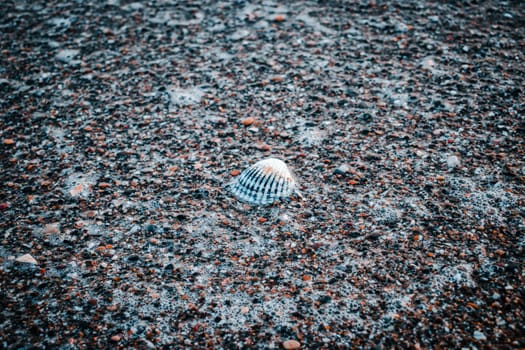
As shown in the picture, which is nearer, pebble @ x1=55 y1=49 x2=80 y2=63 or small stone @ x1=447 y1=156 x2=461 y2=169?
small stone @ x1=447 y1=156 x2=461 y2=169

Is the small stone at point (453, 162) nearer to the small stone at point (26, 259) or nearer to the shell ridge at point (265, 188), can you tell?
the shell ridge at point (265, 188)

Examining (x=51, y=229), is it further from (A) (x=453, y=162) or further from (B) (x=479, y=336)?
(A) (x=453, y=162)

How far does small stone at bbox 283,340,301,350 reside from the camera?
1.95m

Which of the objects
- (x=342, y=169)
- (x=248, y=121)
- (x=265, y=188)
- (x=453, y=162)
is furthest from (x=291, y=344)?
(x=248, y=121)

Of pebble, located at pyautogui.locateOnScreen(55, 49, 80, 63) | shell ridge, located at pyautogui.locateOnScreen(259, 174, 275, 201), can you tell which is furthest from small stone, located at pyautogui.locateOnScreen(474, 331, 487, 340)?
pebble, located at pyautogui.locateOnScreen(55, 49, 80, 63)

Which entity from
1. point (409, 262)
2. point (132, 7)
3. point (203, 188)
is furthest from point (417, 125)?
point (132, 7)

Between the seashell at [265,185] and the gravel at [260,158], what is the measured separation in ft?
0.22

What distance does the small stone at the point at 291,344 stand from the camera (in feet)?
6.38

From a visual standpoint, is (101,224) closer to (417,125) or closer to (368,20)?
(417,125)

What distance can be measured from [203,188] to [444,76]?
2250 millimetres

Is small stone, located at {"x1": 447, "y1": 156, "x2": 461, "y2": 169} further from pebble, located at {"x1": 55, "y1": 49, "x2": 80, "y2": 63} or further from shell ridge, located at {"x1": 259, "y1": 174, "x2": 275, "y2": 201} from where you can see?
pebble, located at {"x1": 55, "y1": 49, "x2": 80, "y2": 63}

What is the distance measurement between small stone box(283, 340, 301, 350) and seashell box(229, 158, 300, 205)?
0.92 meters

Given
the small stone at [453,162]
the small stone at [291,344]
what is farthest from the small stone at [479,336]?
the small stone at [453,162]

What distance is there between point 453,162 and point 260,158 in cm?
130
